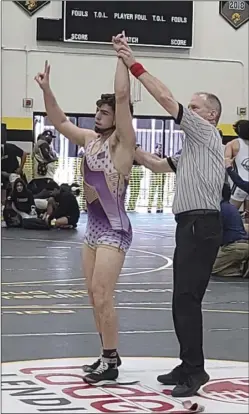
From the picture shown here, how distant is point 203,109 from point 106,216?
0.68 m

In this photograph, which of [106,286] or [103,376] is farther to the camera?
[103,376]

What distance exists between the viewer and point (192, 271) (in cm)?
368

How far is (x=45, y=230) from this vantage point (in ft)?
43.0

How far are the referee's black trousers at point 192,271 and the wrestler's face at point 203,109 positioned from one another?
429 mm

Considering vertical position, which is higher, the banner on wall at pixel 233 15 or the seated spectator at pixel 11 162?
the banner on wall at pixel 233 15

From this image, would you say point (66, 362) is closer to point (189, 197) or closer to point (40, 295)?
point (189, 197)

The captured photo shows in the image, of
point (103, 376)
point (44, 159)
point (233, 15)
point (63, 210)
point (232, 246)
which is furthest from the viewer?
point (233, 15)

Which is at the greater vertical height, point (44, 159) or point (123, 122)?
point (123, 122)

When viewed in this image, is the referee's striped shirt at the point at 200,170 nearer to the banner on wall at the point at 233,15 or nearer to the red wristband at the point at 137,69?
the red wristband at the point at 137,69

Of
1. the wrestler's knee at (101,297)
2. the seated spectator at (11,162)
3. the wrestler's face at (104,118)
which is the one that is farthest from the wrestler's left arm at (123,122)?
the seated spectator at (11,162)

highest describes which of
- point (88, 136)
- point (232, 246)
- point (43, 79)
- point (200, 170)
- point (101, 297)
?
point (43, 79)

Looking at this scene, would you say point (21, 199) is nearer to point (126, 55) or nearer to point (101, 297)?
point (101, 297)

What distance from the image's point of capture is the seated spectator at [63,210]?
13.2 meters

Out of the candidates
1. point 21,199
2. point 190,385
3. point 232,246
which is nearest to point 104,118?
point 190,385
